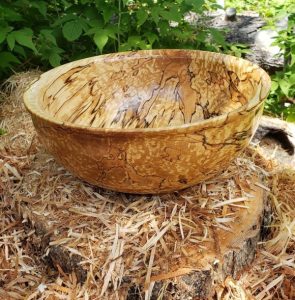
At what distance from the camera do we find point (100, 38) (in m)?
1.82

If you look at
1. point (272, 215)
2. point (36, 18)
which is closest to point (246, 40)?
point (36, 18)

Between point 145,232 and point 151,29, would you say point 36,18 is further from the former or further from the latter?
point 145,232

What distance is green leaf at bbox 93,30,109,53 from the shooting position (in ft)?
5.92

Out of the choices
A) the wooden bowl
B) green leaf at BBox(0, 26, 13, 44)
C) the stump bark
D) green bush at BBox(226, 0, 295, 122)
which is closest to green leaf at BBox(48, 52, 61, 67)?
green leaf at BBox(0, 26, 13, 44)

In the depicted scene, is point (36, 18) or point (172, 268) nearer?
point (172, 268)

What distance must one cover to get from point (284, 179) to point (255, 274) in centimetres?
46

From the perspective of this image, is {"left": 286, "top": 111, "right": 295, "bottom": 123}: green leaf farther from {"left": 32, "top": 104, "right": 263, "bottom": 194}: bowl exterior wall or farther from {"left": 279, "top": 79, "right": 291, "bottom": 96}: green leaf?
{"left": 32, "top": 104, "right": 263, "bottom": 194}: bowl exterior wall

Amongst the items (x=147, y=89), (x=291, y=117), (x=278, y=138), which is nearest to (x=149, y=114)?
(x=147, y=89)

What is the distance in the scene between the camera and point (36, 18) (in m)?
2.23

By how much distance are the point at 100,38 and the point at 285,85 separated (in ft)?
3.42

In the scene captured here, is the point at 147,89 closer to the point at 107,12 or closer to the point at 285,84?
the point at 107,12

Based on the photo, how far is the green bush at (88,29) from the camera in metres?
1.85

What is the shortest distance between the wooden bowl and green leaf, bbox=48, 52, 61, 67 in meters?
0.53

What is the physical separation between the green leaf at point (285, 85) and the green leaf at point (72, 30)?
1077 mm
